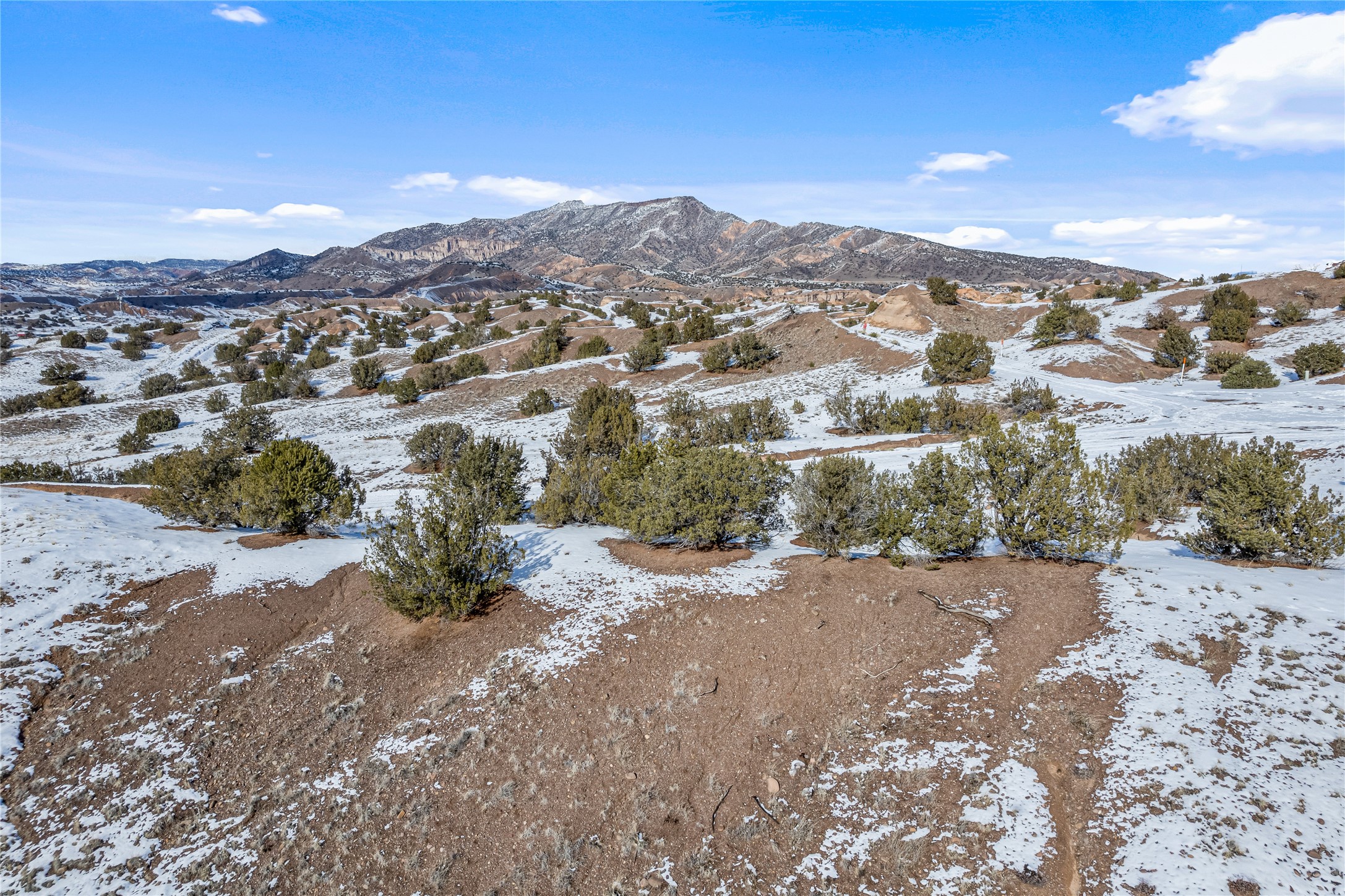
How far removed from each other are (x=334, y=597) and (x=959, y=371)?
26902 millimetres

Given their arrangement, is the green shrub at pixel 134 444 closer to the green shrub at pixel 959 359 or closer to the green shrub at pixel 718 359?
the green shrub at pixel 718 359

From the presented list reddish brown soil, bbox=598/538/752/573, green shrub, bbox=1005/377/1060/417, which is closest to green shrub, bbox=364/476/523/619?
reddish brown soil, bbox=598/538/752/573

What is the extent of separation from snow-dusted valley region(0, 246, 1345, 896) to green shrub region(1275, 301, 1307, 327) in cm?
2660

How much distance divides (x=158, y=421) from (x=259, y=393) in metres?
8.00

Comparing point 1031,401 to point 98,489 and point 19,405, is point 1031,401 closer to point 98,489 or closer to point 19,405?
point 98,489

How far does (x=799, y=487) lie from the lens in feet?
31.4

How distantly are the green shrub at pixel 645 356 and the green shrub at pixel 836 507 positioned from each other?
95.8 ft

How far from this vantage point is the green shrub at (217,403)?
111 feet

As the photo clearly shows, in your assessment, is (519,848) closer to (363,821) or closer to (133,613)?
(363,821)

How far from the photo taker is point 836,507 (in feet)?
29.8

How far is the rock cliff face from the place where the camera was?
114938 mm

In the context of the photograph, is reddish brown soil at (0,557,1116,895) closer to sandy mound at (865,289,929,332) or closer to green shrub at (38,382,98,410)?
sandy mound at (865,289,929,332)

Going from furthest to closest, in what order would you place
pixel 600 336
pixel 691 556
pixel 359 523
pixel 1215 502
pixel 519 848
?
pixel 600 336 → pixel 359 523 → pixel 691 556 → pixel 1215 502 → pixel 519 848

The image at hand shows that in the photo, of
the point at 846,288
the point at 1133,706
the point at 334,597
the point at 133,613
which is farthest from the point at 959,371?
the point at 846,288
